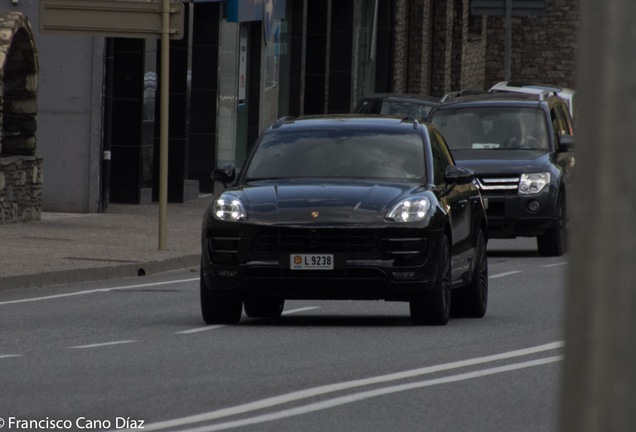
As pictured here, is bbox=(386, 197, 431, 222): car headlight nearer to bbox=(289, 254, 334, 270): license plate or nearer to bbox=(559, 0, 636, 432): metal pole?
bbox=(289, 254, 334, 270): license plate

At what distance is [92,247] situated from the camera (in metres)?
17.8

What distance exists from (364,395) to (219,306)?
366cm

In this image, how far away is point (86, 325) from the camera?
11.0 metres

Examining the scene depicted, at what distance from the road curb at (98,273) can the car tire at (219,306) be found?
12.1ft

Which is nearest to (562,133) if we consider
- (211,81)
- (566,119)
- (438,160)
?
(566,119)

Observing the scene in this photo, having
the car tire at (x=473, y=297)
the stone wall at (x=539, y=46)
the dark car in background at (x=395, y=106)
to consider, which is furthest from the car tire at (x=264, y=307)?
the stone wall at (x=539, y=46)

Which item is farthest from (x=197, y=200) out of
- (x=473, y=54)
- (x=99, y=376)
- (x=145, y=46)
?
(x=473, y=54)

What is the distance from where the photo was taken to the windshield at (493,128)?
63.2 ft

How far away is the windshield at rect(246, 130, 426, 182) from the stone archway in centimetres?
992

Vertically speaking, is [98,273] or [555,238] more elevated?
[555,238]

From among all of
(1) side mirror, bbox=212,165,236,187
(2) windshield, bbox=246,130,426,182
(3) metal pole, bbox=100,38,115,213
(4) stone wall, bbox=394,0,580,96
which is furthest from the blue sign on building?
(1) side mirror, bbox=212,165,236,187

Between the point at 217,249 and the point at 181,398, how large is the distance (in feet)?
11.2

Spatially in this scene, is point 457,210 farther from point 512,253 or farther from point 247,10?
point 247,10

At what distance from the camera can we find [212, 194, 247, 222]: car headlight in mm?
10508
